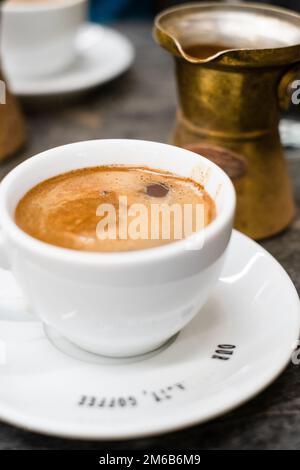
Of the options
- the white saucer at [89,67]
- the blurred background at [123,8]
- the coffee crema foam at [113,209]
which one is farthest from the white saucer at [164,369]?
the blurred background at [123,8]

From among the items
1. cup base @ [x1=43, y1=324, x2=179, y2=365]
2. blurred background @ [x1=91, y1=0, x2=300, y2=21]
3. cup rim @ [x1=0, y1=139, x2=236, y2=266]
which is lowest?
blurred background @ [x1=91, y1=0, x2=300, y2=21]

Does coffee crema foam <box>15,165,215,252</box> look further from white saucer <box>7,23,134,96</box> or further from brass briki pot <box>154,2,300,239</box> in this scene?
white saucer <box>7,23,134,96</box>

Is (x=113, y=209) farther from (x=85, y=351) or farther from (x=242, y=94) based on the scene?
(x=242, y=94)

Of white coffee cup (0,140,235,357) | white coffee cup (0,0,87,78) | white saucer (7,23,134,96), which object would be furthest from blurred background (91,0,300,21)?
white coffee cup (0,140,235,357)

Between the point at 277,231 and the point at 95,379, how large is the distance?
1.41 feet

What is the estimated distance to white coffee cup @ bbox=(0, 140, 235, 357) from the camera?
1.91 feet

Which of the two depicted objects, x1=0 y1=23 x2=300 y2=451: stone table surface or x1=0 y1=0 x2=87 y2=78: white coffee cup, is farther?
x1=0 y1=0 x2=87 y2=78: white coffee cup

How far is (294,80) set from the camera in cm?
90

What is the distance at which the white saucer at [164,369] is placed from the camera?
1.85 feet

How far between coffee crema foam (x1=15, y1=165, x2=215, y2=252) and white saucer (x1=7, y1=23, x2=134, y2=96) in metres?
0.67

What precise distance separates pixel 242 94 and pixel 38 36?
2.13ft

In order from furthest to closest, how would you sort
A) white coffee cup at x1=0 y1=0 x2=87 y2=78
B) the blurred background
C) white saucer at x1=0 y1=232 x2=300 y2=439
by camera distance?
the blurred background, white coffee cup at x1=0 y1=0 x2=87 y2=78, white saucer at x1=0 y1=232 x2=300 y2=439

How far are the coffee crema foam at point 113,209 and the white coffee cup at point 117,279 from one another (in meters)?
0.02
